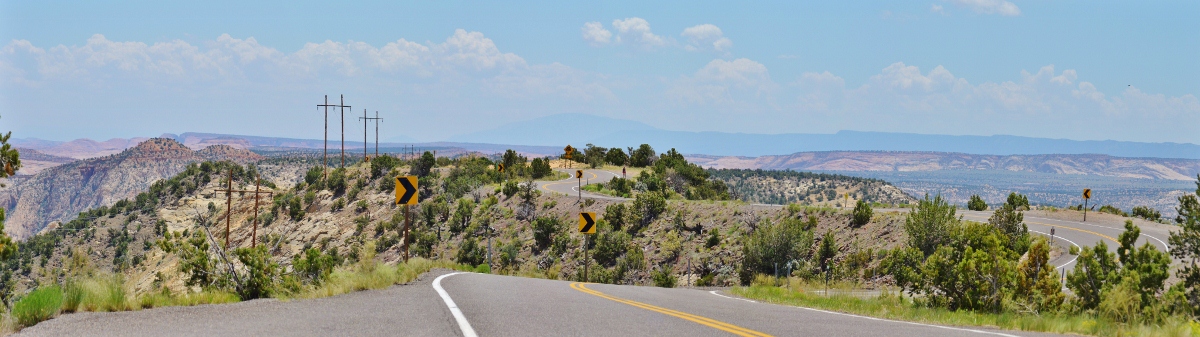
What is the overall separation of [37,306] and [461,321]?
4512 mm

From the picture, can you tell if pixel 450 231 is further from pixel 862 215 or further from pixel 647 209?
pixel 862 215

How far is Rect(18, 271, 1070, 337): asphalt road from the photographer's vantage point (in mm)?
8109

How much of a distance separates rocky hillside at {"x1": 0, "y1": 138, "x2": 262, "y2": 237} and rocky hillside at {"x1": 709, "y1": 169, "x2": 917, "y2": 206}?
10844 cm

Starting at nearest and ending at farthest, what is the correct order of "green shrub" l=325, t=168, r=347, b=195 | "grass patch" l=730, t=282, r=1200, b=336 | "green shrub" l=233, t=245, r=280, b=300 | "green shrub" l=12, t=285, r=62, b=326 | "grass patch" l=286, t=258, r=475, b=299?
"green shrub" l=12, t=285, r=62, b=326 < "grass patch" l=730, t=282, r=1200, b=336 < "green shrub" l=233, t=245, r=280, b=300 < "grass patch" l=286, t=258, r=475, b=299 < "green shrub" l=325, t=168, r=347, b=195

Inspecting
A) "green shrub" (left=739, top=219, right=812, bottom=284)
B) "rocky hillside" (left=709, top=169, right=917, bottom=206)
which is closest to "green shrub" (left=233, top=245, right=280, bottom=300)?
"green shrub" (left=739, top=219, right=812, bottom=284)

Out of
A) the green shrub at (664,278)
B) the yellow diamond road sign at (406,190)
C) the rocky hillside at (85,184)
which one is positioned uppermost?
the yellow diamond road sign at (406,190)

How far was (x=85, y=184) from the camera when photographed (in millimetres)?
158000

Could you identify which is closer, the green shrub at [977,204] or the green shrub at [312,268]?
the green shrub at [312,268]

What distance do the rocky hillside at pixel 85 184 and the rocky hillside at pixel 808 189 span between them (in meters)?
108

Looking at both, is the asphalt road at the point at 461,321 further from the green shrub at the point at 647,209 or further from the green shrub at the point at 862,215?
the green shrub at the point at 647,209

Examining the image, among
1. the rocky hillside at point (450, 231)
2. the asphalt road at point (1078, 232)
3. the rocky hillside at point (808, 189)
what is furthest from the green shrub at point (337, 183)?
the asphalt road at point (1078, 232)

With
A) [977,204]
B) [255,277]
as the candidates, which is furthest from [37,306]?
[977,204]

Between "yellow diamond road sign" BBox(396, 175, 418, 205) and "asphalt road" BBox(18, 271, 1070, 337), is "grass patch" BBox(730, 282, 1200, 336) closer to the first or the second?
"asphalt road" BBox(18, 271, 1070, 337)

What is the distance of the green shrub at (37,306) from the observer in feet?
26.9
